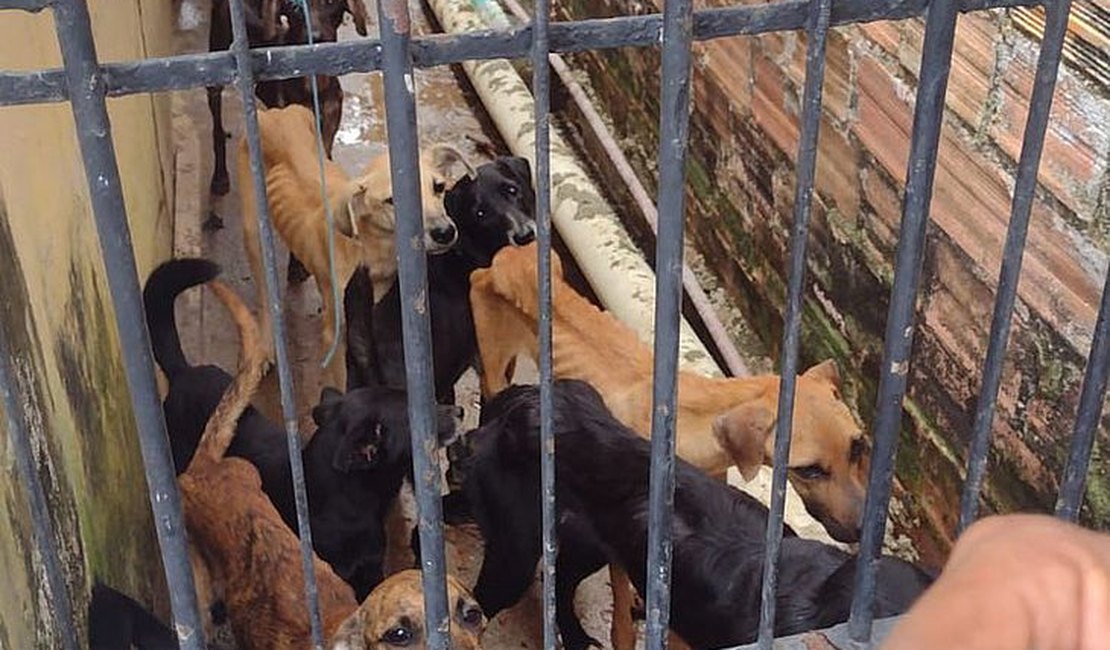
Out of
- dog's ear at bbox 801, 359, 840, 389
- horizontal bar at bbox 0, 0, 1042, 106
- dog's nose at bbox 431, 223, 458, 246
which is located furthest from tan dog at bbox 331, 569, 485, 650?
horizontal bar at bbox 0, 0, 1042, 106

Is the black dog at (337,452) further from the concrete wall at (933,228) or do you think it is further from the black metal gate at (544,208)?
the black metal gate at (544,208)

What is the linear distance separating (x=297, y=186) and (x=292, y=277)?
0.53 meters

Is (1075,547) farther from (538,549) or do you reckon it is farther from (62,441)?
(538,549)

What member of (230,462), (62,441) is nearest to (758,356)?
(230,462)

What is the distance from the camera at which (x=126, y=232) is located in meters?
1.51

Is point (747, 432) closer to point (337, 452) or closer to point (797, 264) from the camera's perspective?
point (337, 452)

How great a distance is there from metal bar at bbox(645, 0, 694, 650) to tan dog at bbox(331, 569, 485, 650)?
1305 mm

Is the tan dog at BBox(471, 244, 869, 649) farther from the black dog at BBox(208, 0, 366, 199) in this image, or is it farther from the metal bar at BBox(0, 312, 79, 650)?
the metal bar at BBox(0, 312, 79, 650)

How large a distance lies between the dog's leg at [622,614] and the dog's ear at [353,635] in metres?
0.99

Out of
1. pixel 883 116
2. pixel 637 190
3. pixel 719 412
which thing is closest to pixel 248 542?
pixel 719 412

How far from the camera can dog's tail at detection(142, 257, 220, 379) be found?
3848 mm

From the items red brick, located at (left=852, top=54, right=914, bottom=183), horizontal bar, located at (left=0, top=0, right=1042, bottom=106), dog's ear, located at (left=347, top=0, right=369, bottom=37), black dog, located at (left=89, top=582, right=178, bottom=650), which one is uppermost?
horizontal bar, located at (left=0, top=0, right=1042, bottom=106)

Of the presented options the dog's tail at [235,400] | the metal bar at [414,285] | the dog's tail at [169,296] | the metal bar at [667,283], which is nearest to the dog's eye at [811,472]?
the dog's tail at [235,400]

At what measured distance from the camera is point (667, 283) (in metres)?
1.64
